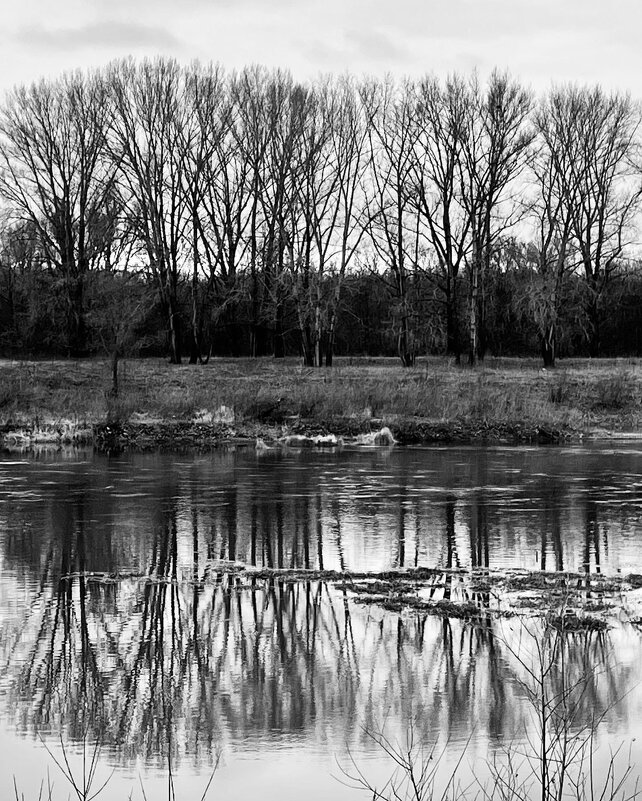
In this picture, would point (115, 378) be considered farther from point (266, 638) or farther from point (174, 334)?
point (266, 638)

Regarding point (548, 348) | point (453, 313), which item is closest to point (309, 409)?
point (453, 313)

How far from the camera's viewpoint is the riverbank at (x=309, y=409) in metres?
30.5

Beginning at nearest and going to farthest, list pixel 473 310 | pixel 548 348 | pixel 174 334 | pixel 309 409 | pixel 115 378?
1. pixel 309 409
2. pixel 115 378
3. pixel 473 310
4. pixel 548 348
5. pixel 174 334

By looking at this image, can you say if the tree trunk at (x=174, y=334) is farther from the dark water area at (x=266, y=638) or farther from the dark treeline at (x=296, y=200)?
the dark water area at (x=266, y=638)

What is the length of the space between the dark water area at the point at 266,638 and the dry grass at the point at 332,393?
1417 centimetres

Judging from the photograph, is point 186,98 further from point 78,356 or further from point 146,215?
point 78,356

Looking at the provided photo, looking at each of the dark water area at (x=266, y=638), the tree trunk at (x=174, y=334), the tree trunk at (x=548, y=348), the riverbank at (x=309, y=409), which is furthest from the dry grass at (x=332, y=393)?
the dark water area at (x=266, y=638)

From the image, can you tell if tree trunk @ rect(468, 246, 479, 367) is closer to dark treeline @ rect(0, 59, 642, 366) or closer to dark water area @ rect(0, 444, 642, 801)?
dark treeline @ rect(0, 59, 642, 366)

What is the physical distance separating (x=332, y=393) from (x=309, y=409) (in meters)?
1.32

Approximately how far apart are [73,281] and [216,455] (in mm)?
27431

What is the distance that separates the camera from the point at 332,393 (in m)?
34.1

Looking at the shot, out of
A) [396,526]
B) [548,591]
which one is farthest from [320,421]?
[548,591]

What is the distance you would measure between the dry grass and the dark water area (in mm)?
14174

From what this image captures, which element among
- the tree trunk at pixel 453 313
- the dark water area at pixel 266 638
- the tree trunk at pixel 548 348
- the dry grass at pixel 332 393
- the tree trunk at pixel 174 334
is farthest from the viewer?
the tree trunk at pixel 174 334
